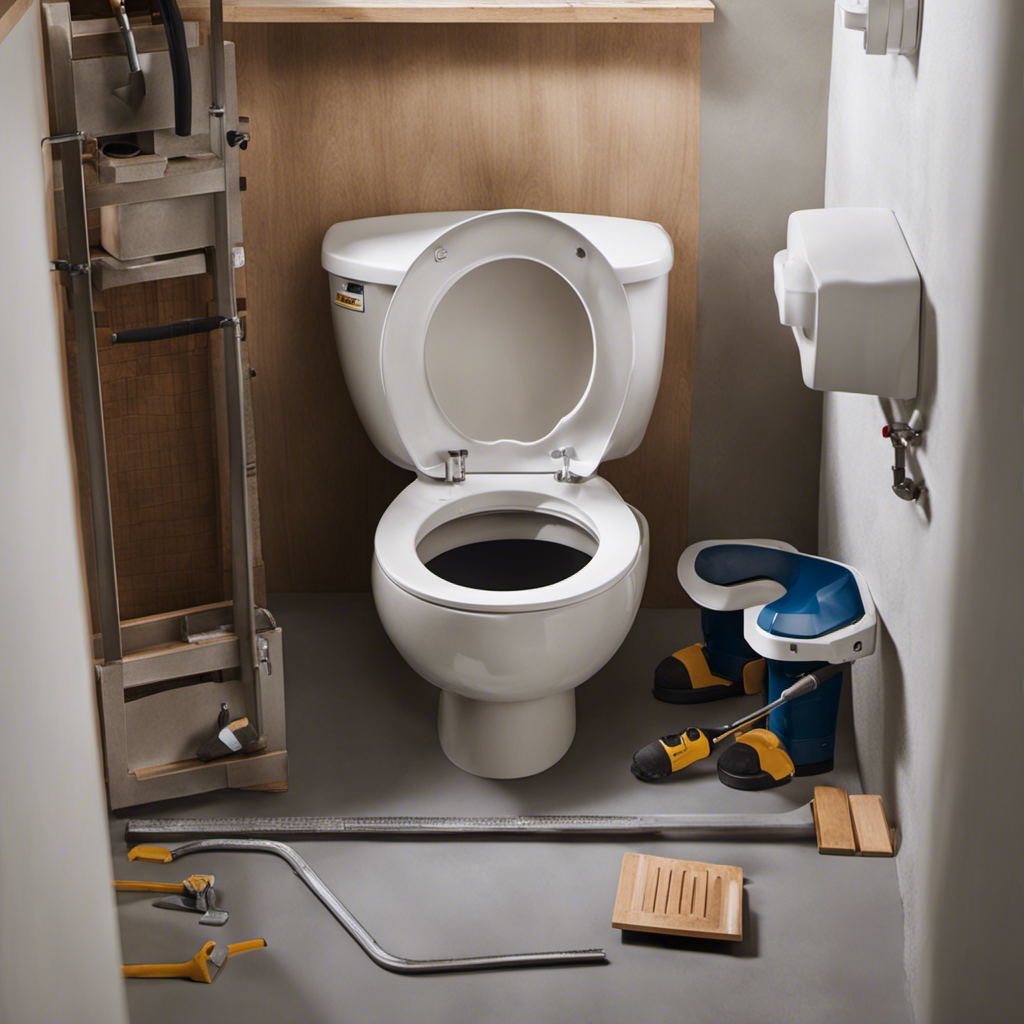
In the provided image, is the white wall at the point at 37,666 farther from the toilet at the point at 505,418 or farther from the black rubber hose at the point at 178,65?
the toilet at the point at 505,418

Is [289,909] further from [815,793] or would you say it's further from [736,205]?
[736,205]

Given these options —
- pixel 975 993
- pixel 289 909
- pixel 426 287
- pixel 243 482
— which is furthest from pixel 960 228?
pixel 289 909

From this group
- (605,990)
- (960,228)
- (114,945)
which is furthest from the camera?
(605,990)

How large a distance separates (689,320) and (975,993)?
1.49 meters

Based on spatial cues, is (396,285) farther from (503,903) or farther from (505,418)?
(503,903)

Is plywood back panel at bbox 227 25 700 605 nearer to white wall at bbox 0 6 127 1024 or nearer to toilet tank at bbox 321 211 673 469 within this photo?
toilet tank at bbox 321 211 673 469

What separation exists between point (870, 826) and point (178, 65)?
1474 millimetres

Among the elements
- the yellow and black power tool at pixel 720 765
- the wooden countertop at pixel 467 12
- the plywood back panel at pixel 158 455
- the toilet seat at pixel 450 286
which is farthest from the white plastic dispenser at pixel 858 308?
the plywood back panel at pixel 158 455

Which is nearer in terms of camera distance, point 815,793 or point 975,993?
point 975,993

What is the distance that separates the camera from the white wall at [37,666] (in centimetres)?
75

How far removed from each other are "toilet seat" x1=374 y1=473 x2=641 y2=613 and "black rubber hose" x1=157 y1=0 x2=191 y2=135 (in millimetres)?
745

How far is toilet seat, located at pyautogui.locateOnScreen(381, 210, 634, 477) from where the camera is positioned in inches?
81.6

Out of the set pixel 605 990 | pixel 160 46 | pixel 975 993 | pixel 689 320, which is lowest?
pixel 605 990

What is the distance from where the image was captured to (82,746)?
1.04 m
